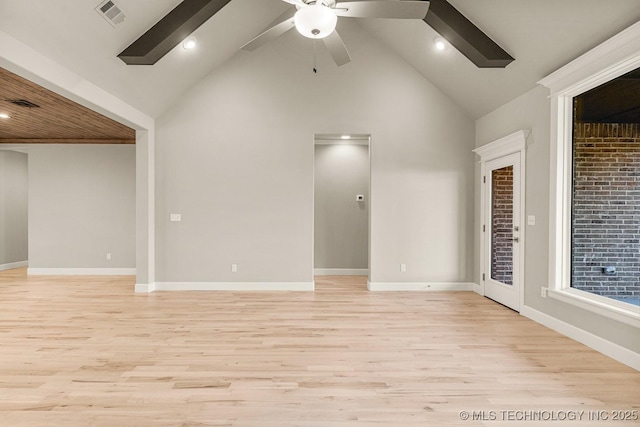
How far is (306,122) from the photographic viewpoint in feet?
18.7

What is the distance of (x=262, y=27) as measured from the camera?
5270 mm

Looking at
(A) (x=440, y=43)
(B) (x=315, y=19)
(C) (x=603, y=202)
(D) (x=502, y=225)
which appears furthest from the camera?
(D) (x=502, y=225)

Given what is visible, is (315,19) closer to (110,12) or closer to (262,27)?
(110,12)

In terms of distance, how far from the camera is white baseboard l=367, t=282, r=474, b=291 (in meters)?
5.68

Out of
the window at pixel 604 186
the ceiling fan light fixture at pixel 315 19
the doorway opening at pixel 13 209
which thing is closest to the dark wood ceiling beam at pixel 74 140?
the doorway opening at pixel 13 209

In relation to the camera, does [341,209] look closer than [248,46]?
No

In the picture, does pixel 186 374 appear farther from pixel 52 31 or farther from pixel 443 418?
pixel 52 31

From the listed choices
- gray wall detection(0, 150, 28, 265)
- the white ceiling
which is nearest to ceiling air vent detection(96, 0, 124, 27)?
the white ceiling

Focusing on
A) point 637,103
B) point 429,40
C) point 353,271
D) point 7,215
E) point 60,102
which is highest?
point 429,40

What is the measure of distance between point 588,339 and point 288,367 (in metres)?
2.78

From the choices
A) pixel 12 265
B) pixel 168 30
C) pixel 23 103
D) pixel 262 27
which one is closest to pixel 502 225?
pixel 262 27

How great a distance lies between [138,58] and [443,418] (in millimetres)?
4336

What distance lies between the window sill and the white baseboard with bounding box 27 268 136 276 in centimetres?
712

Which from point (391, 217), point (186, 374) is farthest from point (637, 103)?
point (186, 374)
